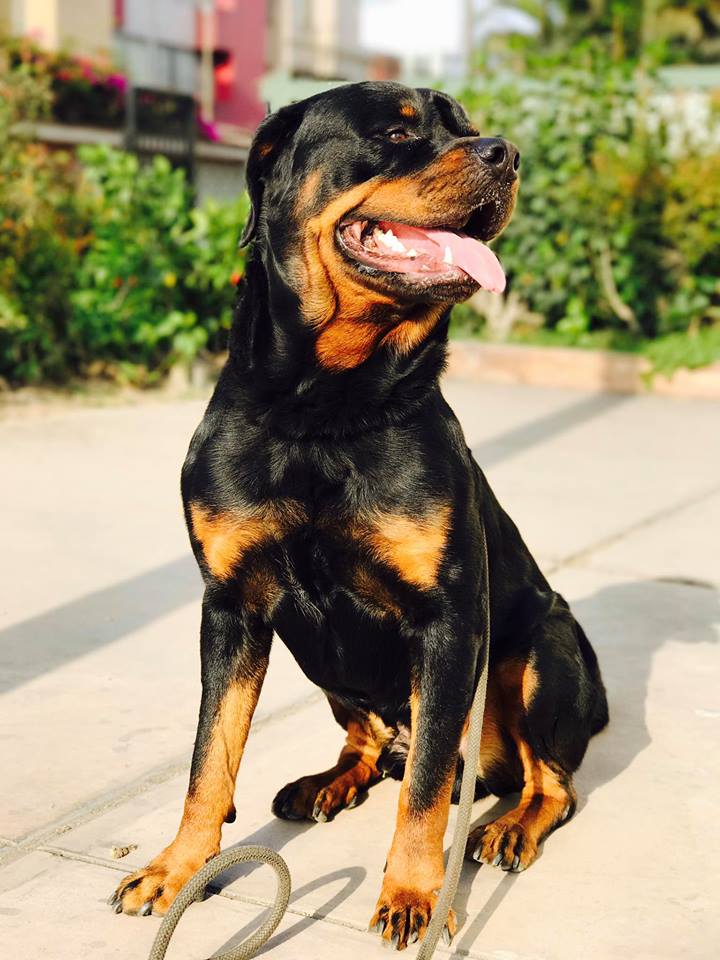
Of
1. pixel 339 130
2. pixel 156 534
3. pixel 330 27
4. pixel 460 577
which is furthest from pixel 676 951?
pixel 330 27

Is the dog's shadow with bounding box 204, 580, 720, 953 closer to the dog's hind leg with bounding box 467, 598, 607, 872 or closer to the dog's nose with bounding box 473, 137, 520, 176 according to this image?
the dog's hind leg with bounding box 467, 598, 607, 872

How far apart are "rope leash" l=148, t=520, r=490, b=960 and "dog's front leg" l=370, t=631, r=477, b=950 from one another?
0.06 m

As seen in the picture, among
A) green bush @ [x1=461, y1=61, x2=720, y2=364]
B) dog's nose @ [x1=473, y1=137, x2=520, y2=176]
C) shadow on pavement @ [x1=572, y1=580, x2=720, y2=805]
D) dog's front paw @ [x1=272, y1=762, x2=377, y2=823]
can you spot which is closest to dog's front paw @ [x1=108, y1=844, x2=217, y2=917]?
dog's front paw @ [x1=272, y1=762, x2=377, y2=823]

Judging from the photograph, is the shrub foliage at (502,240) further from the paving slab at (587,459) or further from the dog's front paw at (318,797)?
the dog's front paw at (318,797)

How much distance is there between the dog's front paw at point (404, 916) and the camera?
8.39 ft

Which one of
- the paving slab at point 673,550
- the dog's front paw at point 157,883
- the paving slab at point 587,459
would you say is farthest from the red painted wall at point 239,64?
the dog's front paw at point 157,883

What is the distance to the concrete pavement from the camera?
2639mm

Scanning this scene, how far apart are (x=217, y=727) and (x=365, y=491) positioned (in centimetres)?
59

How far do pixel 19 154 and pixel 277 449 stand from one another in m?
6.51

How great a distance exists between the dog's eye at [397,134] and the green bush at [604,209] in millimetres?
7108

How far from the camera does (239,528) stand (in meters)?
2.75

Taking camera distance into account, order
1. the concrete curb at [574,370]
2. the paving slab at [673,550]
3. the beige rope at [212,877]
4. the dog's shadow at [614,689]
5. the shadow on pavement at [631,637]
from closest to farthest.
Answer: the beige rope at [212,877]
the dog's shadow at [614,689]
the shadow on pavement at [631,637]
the paving slab at [673,550]
the concrete curb at [574,370]

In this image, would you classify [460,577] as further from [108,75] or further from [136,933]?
[108,75]

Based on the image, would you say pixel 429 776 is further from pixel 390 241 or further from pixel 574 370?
pixel 574 370
